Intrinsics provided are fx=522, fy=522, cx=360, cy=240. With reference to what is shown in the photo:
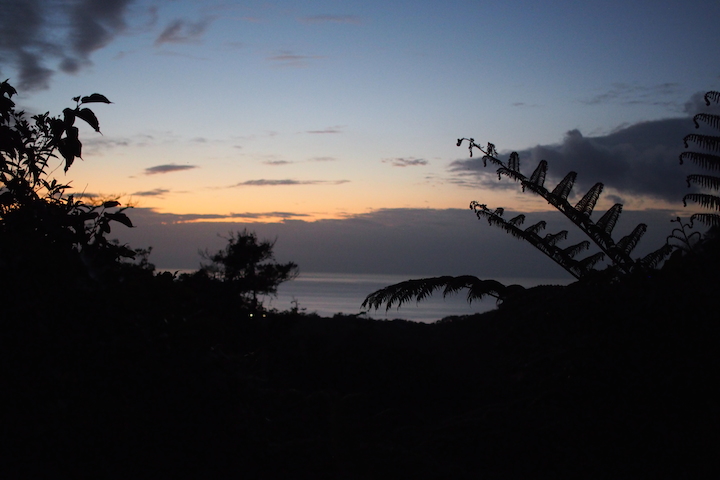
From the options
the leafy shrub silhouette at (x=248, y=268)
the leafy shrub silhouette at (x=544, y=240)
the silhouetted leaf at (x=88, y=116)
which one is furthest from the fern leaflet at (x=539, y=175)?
the leafy shrub silhouette at (x=248, y=268)

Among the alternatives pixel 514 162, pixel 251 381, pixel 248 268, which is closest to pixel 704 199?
pixel 514 162

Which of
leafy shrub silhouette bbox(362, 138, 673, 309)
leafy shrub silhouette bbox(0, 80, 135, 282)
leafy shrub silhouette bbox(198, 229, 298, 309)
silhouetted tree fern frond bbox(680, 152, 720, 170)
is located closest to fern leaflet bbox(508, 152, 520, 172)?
leafy shrub silhouette bbox(362, 138, 673, 309)

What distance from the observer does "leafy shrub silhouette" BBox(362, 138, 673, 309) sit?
7020 millimetres

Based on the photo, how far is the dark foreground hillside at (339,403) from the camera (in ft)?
7.07

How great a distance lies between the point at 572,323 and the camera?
3.51 meters

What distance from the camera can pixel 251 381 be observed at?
2580 mm

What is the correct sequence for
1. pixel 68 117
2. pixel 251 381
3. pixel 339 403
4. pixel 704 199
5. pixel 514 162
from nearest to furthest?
pixel 251 381, pixel 339 403, pixel 68 117, pixel 704 199, pixel 514 162

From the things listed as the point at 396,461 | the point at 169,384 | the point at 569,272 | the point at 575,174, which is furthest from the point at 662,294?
the point at 575,174

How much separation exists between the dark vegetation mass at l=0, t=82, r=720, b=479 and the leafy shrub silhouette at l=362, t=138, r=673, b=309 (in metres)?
2.27

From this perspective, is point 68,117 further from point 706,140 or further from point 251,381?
point 706,140

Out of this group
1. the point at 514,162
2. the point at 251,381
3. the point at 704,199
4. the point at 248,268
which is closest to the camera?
the point at 251,381

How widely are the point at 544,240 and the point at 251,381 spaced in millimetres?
6292

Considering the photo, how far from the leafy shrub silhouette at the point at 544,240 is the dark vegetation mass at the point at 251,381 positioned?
227 cm

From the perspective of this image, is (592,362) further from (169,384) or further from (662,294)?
(169,384)
